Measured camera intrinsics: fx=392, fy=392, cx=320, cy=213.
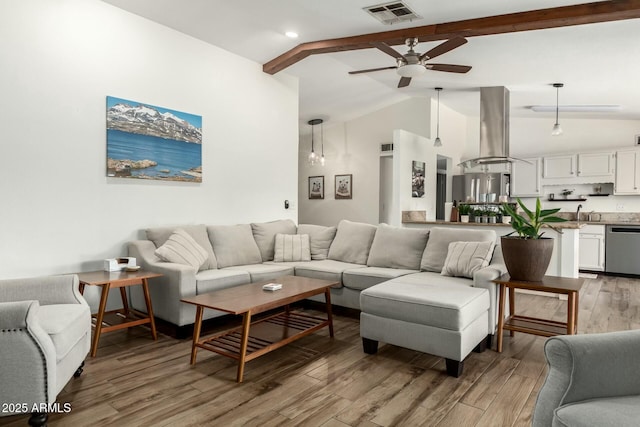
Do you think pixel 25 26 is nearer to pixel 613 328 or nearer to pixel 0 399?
pixel 0 399

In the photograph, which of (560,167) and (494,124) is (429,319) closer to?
(494,124)

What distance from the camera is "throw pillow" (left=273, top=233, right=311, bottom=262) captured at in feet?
14.8

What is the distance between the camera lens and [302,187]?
8805mm

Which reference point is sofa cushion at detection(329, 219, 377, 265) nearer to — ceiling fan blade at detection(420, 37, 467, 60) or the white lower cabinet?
ceiling fan blade at detection(420, 37, 467, 60)

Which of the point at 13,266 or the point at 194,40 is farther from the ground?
the point at 194,40

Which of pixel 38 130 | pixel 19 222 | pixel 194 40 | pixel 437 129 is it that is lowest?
pixel 19 222

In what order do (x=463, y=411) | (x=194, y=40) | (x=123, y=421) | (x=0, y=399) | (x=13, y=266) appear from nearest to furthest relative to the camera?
(x=0, y=399), (x=123, y=421), (x=463, y=411), (x=13, y=266), (x=194, y=40)

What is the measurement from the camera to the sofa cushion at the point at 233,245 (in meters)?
4.14

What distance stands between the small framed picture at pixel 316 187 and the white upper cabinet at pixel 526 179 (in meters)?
3.81

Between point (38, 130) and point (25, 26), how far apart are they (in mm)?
810

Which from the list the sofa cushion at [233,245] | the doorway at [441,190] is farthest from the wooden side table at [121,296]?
the doorway at [441,190]

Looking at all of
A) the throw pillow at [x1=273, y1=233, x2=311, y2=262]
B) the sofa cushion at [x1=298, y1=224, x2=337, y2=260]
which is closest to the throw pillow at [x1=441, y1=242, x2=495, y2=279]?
the sofa cushion at [x1=298, y1=224, x2=337, y2=260]

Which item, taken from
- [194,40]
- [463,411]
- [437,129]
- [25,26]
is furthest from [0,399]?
[437,129]

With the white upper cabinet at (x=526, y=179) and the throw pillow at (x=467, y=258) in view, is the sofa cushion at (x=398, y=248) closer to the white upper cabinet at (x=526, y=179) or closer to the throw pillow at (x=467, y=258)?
the throw pillow at (x=467, y=258)
